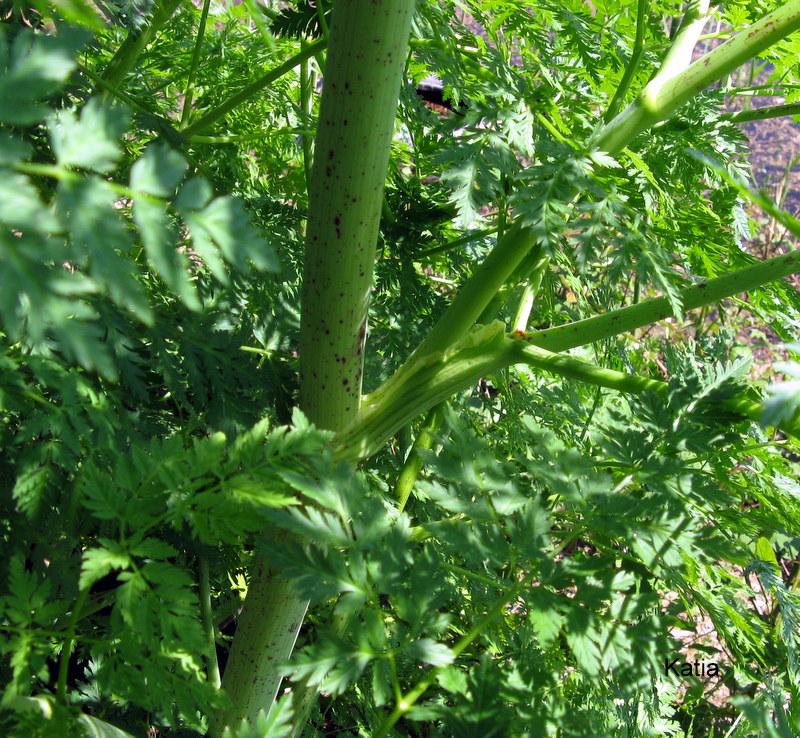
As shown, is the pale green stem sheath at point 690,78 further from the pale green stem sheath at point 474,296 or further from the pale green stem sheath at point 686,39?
the pale green stem sheath at point 474,296

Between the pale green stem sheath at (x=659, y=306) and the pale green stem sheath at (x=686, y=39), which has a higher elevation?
the pale green stem sheath at (x=686, y=39)

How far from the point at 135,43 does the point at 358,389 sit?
1.78 feet

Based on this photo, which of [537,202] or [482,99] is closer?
[537,202]

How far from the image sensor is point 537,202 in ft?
2.59

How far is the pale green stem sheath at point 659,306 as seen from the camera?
2.40 feet

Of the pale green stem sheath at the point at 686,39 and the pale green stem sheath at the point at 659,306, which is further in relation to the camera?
the pale green stem sheath at the point at 686,39

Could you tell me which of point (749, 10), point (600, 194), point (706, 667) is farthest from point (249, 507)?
point (706, 667)

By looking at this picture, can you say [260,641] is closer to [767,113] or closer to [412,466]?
[412,466]

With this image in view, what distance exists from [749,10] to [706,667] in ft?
5.14

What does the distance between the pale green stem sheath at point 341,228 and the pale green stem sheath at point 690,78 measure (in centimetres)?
32

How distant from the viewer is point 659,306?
767mm

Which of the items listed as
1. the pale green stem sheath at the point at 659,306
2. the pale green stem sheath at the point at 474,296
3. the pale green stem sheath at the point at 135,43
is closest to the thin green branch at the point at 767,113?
the pale green stem sheath at the point at 659,306

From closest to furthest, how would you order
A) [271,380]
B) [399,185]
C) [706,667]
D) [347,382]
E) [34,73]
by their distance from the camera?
[34,73], [347,382], [271,380], [399,185], [706,667]

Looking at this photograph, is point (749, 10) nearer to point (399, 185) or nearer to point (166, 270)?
point (399, 185)
